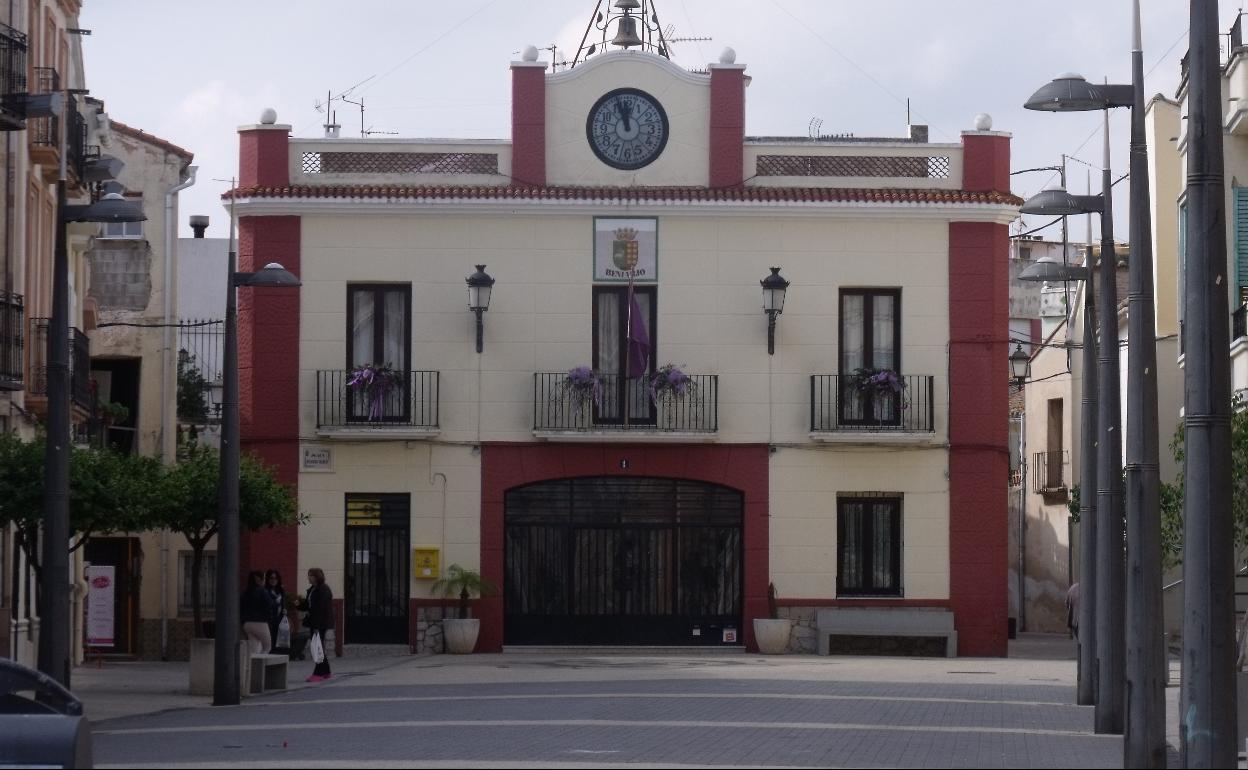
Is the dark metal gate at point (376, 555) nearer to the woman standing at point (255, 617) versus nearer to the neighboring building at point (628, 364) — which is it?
the neighboring building at point (628, 364)

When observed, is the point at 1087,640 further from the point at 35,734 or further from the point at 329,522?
the point at 329,522

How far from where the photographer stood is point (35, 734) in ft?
42.7

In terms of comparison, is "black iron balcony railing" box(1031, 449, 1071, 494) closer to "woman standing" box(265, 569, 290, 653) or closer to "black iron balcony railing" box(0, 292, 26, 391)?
"woman standing" box(265, 569, 290, 653)

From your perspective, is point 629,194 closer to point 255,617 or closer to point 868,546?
point 868,546

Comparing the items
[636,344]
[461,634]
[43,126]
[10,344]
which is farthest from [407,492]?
[10,344]

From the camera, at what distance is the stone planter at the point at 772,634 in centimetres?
3359

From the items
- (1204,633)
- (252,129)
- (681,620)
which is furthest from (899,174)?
(1204,633)

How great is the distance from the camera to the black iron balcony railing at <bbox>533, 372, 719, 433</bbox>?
34.0m

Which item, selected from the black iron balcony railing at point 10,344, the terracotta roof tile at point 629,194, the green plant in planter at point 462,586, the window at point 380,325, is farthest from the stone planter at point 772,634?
the black iron balcony railing at point 10,344

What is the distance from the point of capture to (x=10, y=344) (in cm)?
2395

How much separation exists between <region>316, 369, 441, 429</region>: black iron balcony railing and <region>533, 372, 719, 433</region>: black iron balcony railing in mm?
1770

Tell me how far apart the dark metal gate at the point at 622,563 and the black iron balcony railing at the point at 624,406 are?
3.24 ft

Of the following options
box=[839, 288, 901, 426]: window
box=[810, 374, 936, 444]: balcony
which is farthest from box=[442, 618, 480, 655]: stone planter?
box=[839, 288, 901, 426]: window

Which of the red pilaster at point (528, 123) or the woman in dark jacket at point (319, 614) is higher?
the red pilaster at point (528, 123)
